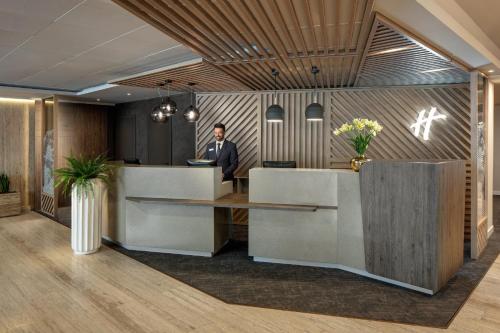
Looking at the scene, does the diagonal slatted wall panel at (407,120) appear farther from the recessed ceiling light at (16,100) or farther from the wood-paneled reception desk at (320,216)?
the recessed ceiling light at (16,100)

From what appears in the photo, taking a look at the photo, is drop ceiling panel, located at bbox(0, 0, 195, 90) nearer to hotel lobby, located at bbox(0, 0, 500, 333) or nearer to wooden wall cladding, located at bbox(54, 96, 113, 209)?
hotel lobby, located at bbox(0, 0, 500, 333)

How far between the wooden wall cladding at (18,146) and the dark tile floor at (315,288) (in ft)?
17.0

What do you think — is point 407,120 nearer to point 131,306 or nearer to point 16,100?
point 131,306

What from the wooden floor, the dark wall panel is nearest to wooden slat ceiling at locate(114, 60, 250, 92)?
the dark wall panel

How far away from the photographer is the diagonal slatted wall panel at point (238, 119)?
729cm

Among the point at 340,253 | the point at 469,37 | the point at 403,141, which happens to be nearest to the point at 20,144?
the point at 340,253

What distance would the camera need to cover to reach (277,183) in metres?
4.55

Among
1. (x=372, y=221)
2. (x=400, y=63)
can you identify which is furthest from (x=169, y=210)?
(x=400, y=63)

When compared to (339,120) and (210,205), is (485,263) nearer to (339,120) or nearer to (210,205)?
(339,120)

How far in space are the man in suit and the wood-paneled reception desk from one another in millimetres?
930

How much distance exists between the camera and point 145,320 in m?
3.07

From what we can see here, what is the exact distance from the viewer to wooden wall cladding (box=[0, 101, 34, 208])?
8.03 metres

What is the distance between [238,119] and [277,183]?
10.4 feet

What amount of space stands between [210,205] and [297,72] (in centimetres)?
248
